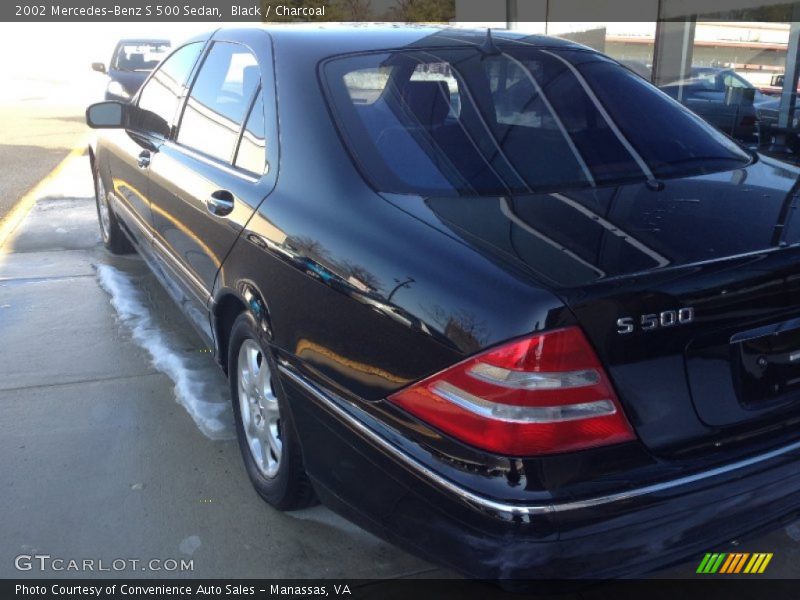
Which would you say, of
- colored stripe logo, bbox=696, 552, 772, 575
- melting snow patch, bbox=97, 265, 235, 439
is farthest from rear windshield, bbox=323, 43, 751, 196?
melting snow patch, bbox=97, 265, 235, 439

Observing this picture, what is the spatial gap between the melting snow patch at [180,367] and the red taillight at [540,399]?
1936 millimetres

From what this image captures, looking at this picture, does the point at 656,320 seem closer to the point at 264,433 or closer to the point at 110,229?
the point at 264,433

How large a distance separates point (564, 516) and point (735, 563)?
101cm

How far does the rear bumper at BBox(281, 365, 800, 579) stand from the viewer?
1835 mm

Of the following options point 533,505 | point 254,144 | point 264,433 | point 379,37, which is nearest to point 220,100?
point 254,144

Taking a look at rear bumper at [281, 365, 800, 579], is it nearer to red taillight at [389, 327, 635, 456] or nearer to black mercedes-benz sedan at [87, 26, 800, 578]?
black mercedes-benz sedan at [87, 26, 800, 578]

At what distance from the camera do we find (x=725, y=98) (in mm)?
8039

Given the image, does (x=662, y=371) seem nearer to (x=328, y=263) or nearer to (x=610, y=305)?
(x=610, y=305)

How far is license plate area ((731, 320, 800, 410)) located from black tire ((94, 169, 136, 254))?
4.78m

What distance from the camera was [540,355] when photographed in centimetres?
182

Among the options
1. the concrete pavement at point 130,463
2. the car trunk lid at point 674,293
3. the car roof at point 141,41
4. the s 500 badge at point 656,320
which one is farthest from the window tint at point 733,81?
the car roof at point 141,41

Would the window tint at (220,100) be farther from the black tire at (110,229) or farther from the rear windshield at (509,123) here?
the black tire at (110,229)

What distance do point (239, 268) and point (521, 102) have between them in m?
1.20

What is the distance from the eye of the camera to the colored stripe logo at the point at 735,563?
2.27 m
